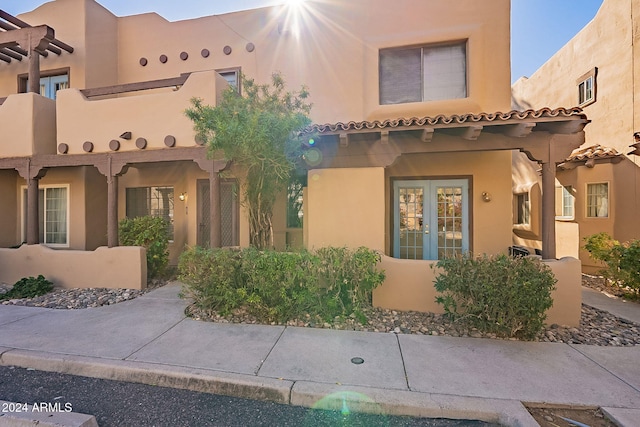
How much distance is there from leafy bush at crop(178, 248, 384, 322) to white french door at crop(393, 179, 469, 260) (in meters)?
2.92

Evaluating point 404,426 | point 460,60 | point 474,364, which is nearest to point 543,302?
point 474,364

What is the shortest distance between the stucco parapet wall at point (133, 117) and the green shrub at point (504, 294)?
630 cm

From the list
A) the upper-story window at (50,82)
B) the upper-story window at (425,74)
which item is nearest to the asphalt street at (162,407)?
the upper-story window at (425,74)

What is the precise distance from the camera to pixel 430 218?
782 centimetres

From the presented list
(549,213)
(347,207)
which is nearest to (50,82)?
(347,207)

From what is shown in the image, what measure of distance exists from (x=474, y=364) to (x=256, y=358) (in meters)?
2.66

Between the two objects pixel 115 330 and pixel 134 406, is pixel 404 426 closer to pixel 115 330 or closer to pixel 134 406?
pixel 134 406

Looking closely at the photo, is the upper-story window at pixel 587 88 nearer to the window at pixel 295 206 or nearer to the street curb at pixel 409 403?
the window at pixel 295 206

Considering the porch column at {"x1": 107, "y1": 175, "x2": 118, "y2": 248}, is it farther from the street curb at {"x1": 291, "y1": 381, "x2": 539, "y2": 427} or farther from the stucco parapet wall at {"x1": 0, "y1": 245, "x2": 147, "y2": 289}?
the street curb at {"x1": 291, "y1": 381, "x2": 539, "y2": 427}

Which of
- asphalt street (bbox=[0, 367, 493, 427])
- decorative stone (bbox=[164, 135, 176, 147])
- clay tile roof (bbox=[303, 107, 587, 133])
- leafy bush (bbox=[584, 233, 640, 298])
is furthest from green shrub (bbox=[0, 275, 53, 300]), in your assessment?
leafy bush (bbox=[584, 233, 640, 298])

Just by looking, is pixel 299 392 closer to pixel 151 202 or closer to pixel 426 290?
pixel 426 290

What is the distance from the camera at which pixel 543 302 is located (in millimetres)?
4332

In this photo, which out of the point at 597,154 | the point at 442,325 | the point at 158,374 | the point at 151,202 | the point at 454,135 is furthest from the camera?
the point at 151,202

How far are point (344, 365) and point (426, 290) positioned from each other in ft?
7.97
